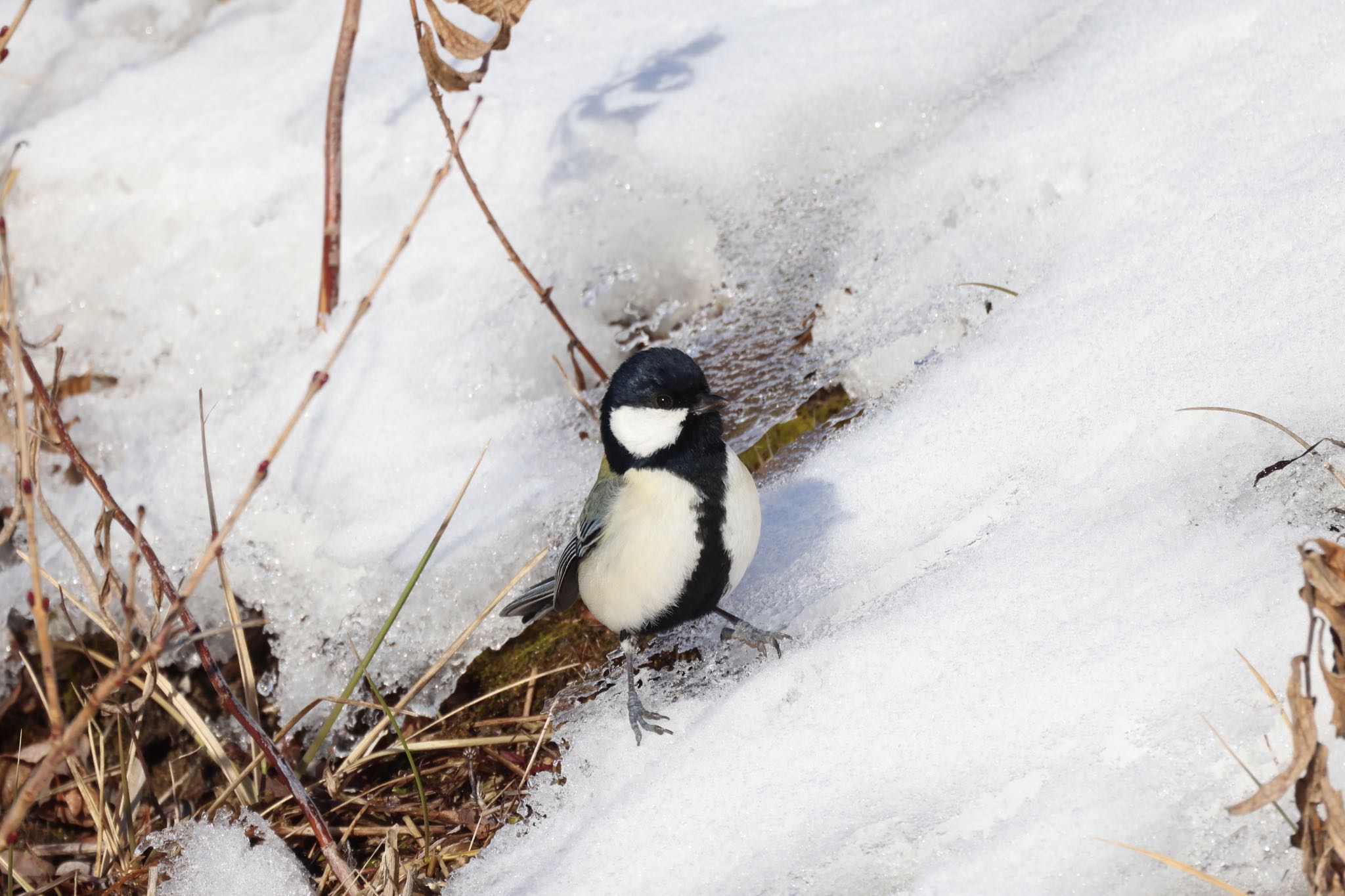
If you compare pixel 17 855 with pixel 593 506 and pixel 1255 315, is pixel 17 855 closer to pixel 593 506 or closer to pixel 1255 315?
pixel 593 506

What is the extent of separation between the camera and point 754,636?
2.65 metres

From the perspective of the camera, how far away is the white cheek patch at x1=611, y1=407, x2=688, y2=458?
8.75 feet

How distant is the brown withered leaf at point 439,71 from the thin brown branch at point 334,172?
0.55 metres

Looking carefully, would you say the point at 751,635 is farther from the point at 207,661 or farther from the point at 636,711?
the point at 207,661

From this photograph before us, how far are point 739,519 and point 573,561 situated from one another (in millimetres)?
523

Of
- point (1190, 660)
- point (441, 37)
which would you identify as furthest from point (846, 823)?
point (441, 37)

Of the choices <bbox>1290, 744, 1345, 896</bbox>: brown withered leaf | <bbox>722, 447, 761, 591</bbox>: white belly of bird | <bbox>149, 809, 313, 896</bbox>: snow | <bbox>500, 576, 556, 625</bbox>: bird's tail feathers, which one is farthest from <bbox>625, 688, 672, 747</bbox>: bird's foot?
<bbox>1290, 744, 1345, 896</bbox>: brown withered leaf

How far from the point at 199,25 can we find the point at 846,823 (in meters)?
4.61

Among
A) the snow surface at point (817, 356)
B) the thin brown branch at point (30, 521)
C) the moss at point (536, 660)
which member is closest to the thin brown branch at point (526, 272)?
the snow surface at point (817, 356)

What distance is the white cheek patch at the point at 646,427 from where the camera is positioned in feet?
8.75

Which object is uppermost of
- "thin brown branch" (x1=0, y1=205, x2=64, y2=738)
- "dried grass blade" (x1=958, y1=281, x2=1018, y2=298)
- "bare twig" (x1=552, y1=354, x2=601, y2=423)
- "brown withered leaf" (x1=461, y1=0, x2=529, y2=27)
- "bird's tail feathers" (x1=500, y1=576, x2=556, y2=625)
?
"brown withered leaf" (x1=461, y1=0, x2=529, y2=27)

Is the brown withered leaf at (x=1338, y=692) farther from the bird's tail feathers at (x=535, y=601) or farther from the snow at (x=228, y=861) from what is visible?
the snow at (x=228, y=861)

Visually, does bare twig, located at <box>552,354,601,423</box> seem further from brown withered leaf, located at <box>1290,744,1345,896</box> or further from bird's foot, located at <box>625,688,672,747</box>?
brown withered leaf, located at <box>1290,744,1345,896</box>

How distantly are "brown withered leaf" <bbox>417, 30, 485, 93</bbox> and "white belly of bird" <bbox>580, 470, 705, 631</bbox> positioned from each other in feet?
4.04
